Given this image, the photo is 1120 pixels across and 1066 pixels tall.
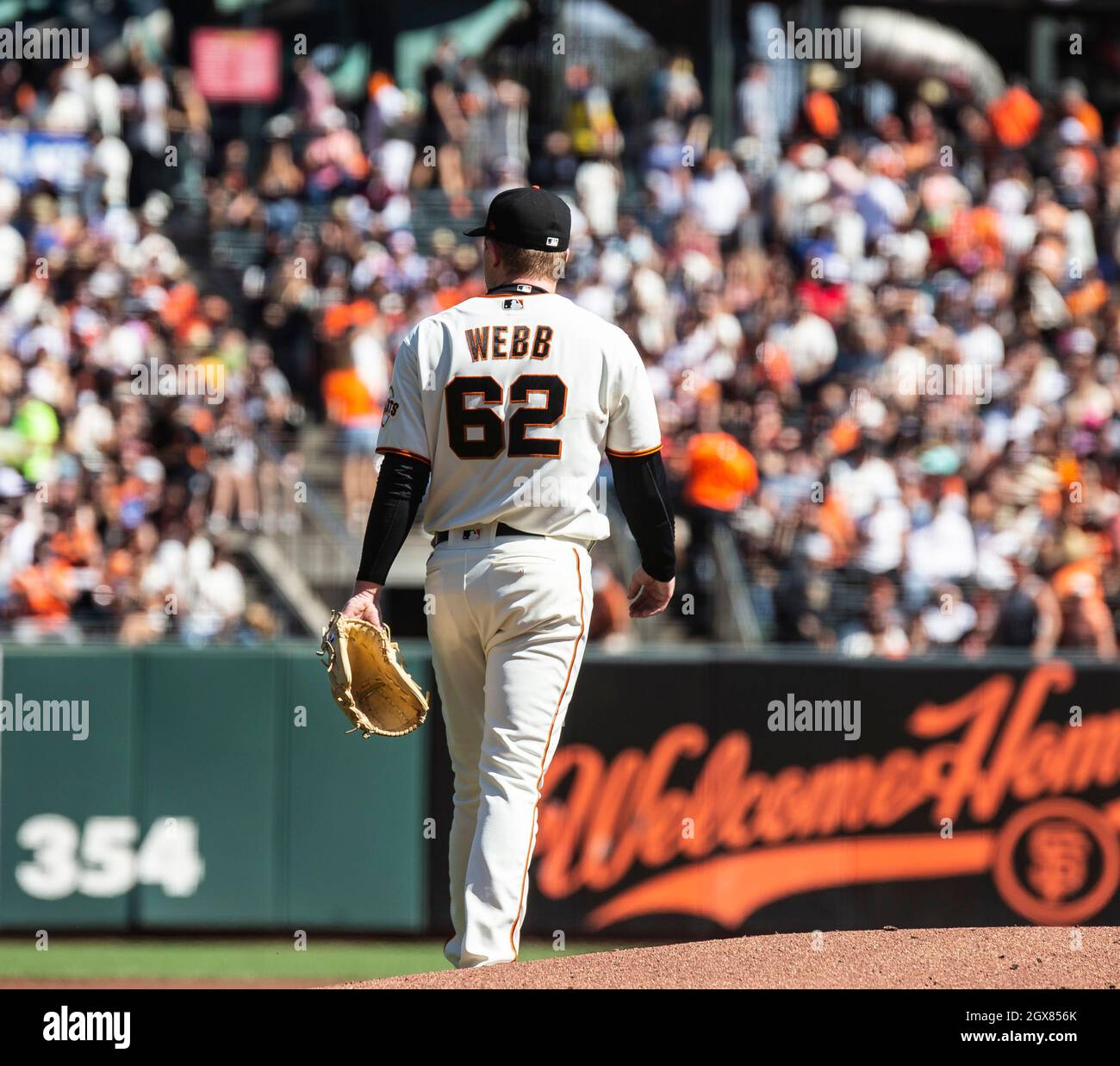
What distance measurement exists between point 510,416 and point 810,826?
17.5 feet

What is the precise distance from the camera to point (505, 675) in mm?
4625

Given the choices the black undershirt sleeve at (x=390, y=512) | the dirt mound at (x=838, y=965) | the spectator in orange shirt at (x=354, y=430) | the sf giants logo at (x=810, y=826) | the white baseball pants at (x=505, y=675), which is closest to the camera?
the dirt mound at (x=838, y=965)

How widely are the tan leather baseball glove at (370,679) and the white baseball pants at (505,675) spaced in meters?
0.14

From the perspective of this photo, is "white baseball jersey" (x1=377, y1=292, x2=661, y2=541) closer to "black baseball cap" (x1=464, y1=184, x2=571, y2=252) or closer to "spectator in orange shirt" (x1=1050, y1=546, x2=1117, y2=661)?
"black baseball cap" (x1=464, y1=184, x2=571, y2=252)

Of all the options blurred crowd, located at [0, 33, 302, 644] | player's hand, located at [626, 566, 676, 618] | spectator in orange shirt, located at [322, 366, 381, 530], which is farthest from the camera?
spectator in orange shirt, located at [322, 366, 381, 530]

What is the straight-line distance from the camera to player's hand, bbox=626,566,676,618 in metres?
4.86

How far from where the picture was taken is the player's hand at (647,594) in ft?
15.9

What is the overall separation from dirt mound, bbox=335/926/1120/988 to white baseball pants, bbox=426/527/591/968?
0.18 meters

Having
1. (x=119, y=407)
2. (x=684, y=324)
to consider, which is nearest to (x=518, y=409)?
(x=119, y=407)

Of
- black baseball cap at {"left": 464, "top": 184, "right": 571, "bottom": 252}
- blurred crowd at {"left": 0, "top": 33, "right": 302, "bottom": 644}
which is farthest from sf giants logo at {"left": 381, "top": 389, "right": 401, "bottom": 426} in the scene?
blurred crowd at {"left": 0, "top": 33, "right": 302, "bottom": 644}

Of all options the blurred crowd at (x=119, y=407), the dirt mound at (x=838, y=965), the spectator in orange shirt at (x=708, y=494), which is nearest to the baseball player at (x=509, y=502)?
the dirt mound at (x=838, y=965)

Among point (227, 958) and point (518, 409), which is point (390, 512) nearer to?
point (518, 409)

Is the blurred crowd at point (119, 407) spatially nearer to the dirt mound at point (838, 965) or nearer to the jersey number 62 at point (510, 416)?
the dirt mound at point (838, 965)
